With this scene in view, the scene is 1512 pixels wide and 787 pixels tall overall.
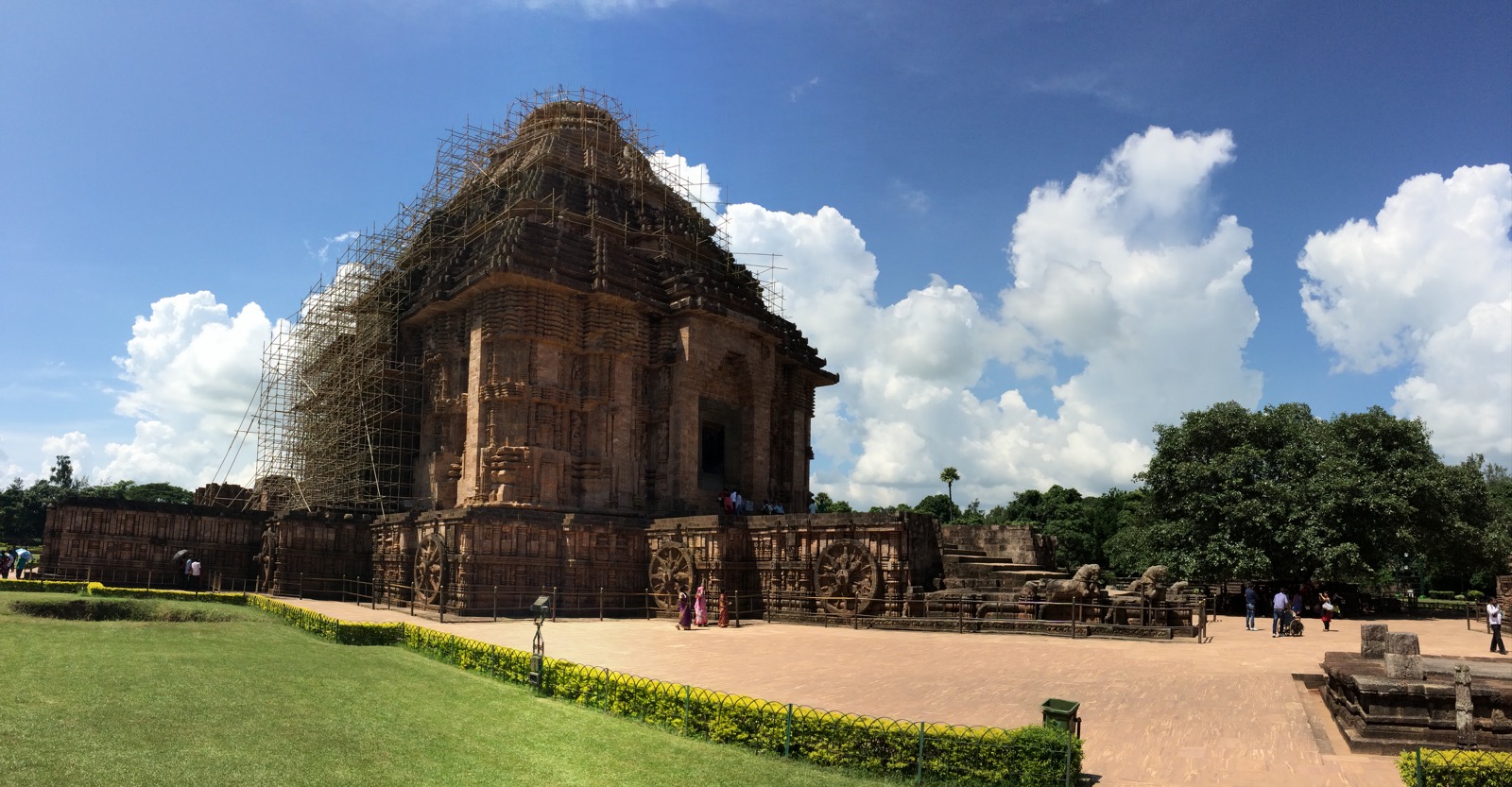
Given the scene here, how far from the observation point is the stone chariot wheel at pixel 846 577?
23.3 meters

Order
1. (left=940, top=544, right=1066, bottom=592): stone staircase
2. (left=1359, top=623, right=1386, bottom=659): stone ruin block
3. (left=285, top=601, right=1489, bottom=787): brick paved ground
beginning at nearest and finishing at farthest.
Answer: (left=285, top=601, right=1489, bottom=787): brick paved ground → (left=1359, top=623, right=1386, bottom=659): stone ruin block → (left=940, top=544, right=1066, bottom=592): stone staircase

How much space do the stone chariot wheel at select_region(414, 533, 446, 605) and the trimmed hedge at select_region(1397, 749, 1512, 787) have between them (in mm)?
22397

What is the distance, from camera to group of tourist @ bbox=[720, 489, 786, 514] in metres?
29.8

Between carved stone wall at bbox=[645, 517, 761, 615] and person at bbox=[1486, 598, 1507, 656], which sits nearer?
person at bbox=[1486, 598, 1507, 656]

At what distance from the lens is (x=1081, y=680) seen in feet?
47.2

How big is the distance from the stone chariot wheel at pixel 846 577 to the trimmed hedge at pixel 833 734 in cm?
1134

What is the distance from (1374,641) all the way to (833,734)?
9664mm

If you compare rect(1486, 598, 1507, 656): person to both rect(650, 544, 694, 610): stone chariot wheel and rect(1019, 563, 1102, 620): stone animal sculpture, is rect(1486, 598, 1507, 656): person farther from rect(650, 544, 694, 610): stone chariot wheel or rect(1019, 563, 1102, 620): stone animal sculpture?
rect(650, 544, 694, 610): stone chariot wheel

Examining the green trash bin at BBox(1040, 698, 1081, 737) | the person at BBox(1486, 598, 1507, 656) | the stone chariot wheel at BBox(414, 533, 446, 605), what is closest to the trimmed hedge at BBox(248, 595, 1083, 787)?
the green trash bin at BBox(1040, 698, 1081, 737)

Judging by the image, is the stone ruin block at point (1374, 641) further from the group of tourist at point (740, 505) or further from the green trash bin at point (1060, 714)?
the group of tourist at point (740, 505)

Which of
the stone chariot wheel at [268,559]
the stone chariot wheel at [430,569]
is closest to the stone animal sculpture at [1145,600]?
the stone chariot wheel at [430,569]

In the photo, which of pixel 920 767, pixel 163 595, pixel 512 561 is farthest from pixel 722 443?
pixel 920 767

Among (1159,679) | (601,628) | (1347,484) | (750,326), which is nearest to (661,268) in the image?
(750,326)

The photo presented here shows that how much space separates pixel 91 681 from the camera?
11.8 meters
